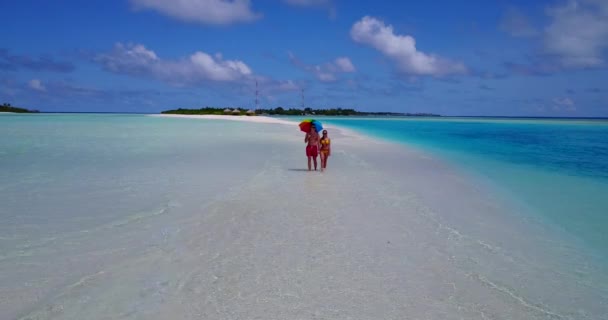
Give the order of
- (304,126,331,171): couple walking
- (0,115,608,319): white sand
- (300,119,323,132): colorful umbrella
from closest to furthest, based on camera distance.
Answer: (0,115,608,319): white sand, (304,126,331,171): couple walking, (300,119,323,132): colorful umbrella

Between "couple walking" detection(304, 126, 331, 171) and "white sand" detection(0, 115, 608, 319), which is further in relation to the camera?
"couple walking" detection(304, 126, 331, 171)

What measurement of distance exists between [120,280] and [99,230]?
72.5 inches

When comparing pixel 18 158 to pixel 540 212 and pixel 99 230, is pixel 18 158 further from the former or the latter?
pixel 540 212

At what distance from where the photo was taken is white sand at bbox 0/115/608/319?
12.1 ft

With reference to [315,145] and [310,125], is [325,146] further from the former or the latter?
[310,125]

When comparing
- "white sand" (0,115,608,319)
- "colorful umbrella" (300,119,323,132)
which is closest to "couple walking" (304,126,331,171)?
"colorful umbrella" (300,119,323,132)

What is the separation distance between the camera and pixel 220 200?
305 inches

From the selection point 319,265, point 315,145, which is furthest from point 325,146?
point 319,265

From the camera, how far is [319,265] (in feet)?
15.2

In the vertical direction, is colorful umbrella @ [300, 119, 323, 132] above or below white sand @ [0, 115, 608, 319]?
above

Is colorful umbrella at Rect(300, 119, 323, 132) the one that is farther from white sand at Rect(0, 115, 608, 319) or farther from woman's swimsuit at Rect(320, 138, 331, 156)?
white sand at Rect(0, 115, 608, 319)

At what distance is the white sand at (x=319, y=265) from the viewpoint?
368 cm

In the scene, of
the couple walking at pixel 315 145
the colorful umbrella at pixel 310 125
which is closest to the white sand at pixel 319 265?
the couple walking at pixel 315 145

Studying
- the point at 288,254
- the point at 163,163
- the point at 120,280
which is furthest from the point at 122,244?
the point at 163,163
